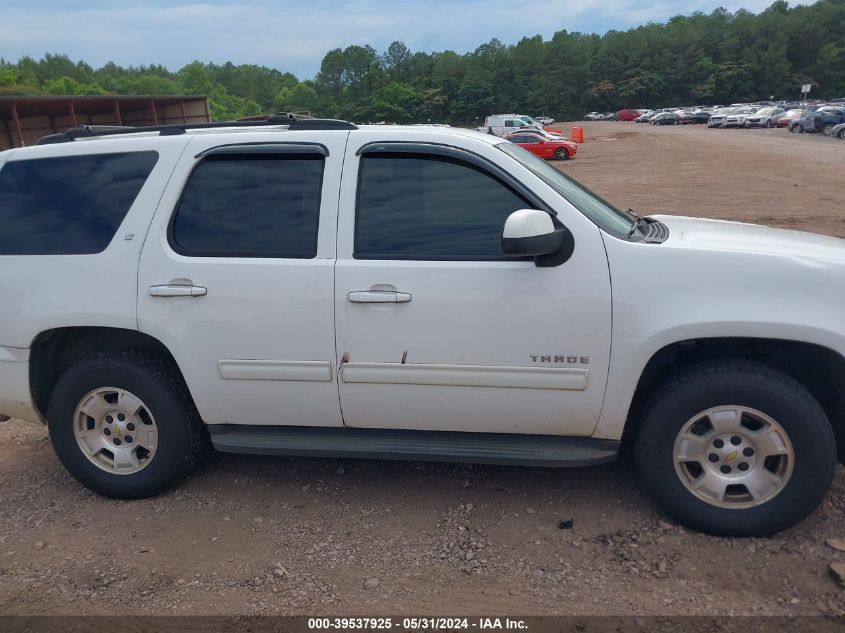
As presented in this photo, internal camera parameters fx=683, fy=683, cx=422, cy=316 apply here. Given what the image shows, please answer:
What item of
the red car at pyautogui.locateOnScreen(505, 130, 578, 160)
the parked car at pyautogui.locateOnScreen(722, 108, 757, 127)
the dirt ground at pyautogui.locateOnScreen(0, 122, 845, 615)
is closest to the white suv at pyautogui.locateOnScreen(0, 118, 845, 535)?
the dirt ground at pyautogui.locateOnScreen(0, 122, 845, 615)

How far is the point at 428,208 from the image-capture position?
3414 millimetres

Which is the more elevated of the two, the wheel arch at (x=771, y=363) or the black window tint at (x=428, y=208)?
the black window tint at (x=428, y=208)

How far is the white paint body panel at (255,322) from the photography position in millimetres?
3363

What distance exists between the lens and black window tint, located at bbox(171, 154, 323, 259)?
11.4ft

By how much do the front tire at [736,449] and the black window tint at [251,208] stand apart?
6.33 feet

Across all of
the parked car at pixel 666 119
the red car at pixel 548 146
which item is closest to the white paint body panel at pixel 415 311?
the red car at pixel 548 146

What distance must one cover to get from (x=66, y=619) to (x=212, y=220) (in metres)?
1.95

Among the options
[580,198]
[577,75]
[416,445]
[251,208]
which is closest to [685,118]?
[577,75]

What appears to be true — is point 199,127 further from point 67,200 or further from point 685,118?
point 685,118

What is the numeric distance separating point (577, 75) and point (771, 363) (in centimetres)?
12003

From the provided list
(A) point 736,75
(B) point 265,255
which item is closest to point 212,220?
(B) point 265,255

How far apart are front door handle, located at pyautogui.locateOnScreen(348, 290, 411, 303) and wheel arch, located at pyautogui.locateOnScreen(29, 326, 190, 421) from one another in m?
1.12

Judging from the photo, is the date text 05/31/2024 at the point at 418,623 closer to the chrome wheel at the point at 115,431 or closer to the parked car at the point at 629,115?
the chrome wheel at the point at 115,431

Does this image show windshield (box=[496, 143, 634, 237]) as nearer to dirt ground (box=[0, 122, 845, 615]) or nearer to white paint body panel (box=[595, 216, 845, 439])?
white paint body panel (box=[595, 216, 845, 439])
